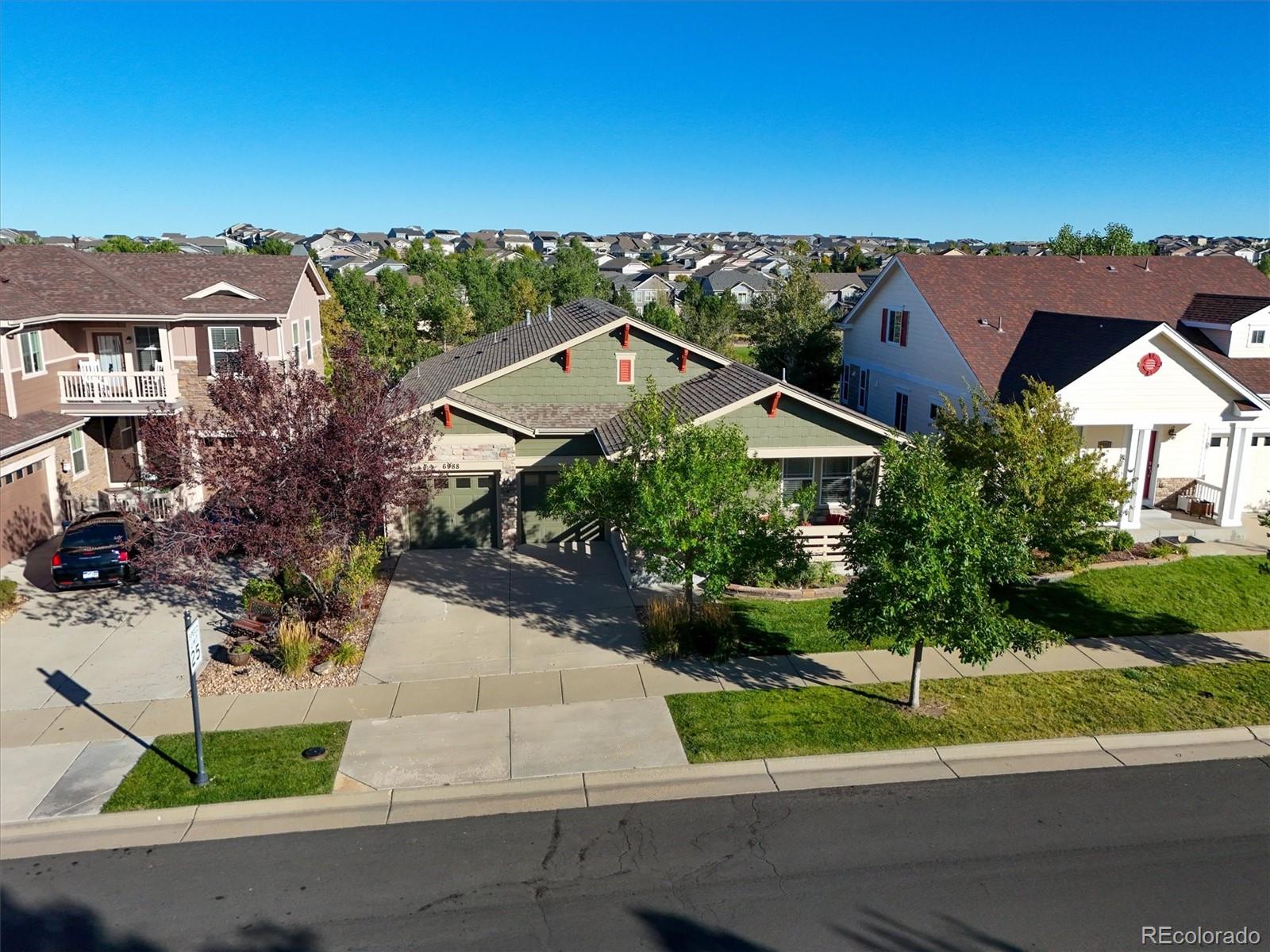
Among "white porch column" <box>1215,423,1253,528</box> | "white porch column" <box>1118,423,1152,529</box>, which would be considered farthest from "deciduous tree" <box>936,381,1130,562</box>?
"white porch column" <box>1215,423,1253,528</box>

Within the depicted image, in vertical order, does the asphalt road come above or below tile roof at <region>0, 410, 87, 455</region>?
below

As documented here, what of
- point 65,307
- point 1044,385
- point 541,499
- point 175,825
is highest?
point 65,307

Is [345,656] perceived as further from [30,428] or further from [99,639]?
[30,428]

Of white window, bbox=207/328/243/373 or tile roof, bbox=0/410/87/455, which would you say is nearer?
tile roof, bbox=0/410/87/455

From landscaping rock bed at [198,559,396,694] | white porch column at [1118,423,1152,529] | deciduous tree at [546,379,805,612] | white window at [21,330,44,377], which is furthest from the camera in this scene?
white porch column at [1118,423,1152,529]

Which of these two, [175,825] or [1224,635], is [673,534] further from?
[1224,635]

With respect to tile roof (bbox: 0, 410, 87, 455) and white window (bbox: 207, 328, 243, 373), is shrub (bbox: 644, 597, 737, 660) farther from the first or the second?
white window (bbox: 207, 328, 243, 373)

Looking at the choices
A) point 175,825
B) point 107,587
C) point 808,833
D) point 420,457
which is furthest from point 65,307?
point 808,833
